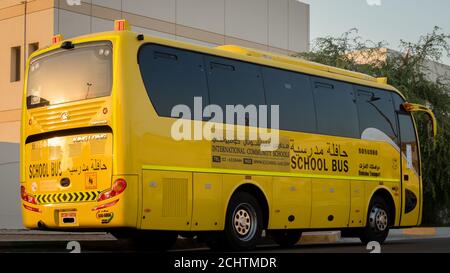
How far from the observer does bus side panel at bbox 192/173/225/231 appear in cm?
1496

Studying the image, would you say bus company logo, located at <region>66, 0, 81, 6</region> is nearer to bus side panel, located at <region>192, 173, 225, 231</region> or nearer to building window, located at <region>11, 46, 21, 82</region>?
building window, located at <region>11, 46, 21, 82</region>

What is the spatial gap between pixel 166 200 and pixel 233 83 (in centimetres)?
293

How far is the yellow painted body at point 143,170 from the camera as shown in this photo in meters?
14.1

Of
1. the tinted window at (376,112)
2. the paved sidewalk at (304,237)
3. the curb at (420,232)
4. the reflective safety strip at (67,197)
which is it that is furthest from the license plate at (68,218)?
the curb at (420,232)

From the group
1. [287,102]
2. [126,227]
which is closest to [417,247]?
[287,102]

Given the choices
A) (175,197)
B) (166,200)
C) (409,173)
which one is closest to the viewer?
(166,200)

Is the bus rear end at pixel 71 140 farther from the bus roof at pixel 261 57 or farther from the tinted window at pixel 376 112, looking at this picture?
the tinted window at pixel 376 112

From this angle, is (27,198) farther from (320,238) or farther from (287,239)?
(320,238)

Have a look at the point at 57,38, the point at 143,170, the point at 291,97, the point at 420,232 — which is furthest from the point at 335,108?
the point at 420,232

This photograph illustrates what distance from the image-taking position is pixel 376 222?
65.1ft

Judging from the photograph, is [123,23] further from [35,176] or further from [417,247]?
[417,247]

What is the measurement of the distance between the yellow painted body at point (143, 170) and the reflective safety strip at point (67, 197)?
0.04 meters

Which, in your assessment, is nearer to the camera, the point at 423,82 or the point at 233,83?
the point at 233,83

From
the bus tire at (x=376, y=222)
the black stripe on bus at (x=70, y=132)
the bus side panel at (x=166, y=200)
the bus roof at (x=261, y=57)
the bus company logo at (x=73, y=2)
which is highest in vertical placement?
the bus company logo at (x=73, y=2)
